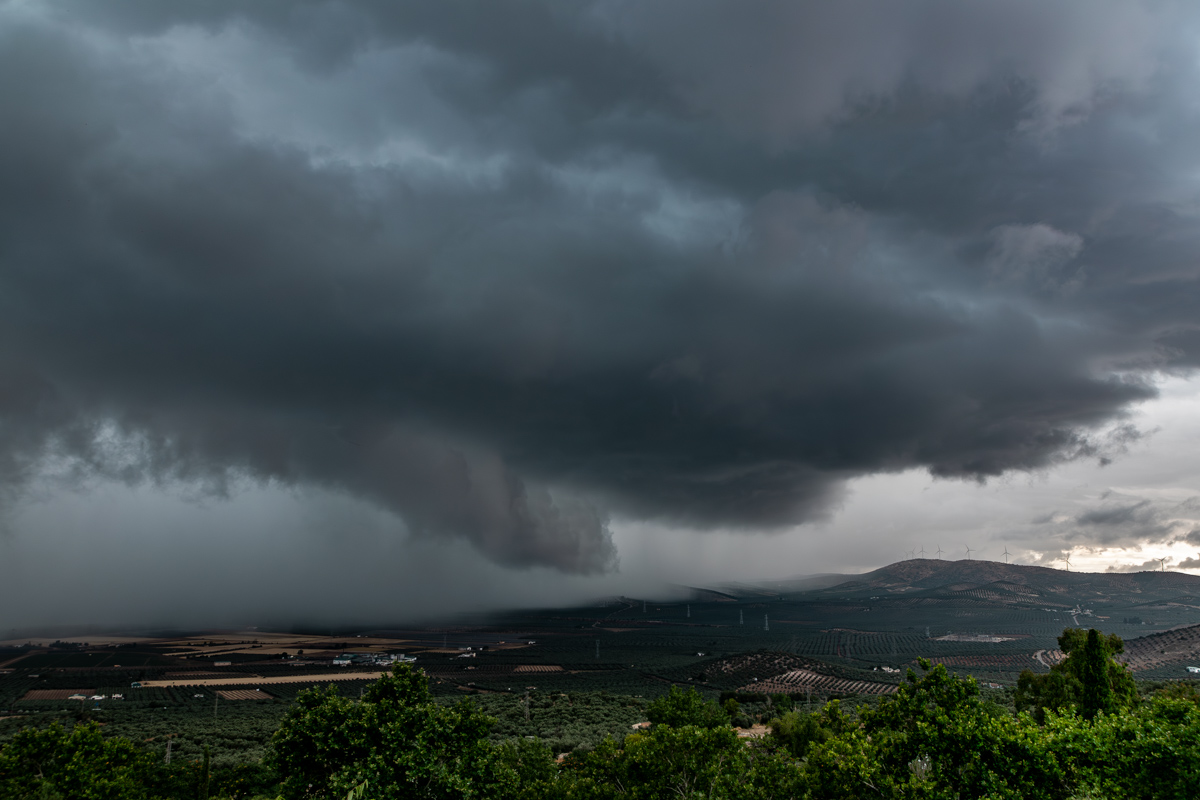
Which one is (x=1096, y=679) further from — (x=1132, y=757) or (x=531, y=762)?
(x=531, y=762)

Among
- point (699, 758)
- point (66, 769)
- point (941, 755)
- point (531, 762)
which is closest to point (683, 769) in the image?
point (699, 758)

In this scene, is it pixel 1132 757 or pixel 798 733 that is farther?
pixel 798 733

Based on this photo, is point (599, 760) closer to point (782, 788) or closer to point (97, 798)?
point (782, 788)

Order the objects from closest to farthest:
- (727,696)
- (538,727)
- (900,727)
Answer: (900,727), (538,727), (727,696)

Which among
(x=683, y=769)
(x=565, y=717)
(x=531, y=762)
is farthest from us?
(x=565, y=717)

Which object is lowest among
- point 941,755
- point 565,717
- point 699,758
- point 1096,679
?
point 565,717

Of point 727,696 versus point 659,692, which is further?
point 659,692

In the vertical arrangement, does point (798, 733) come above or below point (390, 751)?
below

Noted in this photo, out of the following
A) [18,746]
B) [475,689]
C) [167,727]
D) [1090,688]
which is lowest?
[475,689]

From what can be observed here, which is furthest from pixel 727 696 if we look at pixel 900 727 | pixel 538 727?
pixel 900 727
